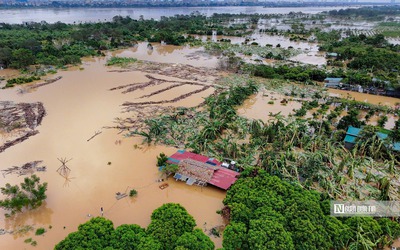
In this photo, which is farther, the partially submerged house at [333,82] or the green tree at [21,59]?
the green tree at [21,59]

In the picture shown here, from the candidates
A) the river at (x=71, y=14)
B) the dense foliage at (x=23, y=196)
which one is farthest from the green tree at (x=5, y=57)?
the river at (x=71, y=14)

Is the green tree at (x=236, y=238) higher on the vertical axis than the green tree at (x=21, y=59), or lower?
lower

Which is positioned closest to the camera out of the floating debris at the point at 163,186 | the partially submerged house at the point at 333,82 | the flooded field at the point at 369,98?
the floating debris at the point at 163,186

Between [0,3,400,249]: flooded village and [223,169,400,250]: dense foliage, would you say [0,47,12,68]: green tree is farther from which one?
[223,169,400,250]: dense foliage

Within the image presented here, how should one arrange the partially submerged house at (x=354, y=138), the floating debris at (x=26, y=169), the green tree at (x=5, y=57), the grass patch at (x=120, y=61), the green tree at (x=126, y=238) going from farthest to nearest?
the grass patch at (x=120, y=61) < the green tree at (x=5, y=57) < the partially submerged house at (x=354, y=138) < the floating debris at (x=26, y=169) < the green tree at (x=126, y=238)

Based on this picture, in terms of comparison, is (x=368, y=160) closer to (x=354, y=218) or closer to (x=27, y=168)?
(x=354, y=218)

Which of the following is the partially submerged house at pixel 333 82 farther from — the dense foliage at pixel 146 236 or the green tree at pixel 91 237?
the green tree at pixel 91 237

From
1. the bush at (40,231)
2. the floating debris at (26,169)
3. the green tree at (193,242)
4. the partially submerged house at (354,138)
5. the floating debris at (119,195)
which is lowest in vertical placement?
the bush at (40,231)

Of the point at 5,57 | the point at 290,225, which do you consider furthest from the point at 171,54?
the point at 290,225

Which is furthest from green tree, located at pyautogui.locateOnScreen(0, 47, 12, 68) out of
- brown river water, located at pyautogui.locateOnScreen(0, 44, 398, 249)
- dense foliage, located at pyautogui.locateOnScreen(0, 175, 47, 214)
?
dense foliage, located at pyautogui.locateOnScreen(0, 175, 47, 214)
